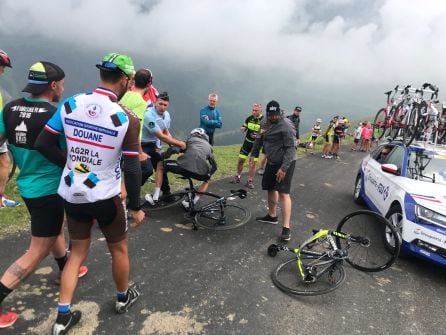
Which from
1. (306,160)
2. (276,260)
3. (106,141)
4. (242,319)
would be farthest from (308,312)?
(306,160)

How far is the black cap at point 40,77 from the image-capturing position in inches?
123

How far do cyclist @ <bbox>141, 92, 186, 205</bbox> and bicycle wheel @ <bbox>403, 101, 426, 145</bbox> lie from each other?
596 centimetres

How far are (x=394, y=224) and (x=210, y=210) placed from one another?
3181mm

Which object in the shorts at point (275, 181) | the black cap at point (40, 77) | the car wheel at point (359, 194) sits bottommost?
the car wheel at point (359, 194)

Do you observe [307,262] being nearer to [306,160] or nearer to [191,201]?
[191,201]

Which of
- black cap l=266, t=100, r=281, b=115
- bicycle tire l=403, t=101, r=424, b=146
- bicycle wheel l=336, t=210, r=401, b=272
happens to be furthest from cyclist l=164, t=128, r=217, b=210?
bicycle tire l=403, t=101, r=424, b=146

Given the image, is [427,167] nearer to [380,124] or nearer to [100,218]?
[380,124]

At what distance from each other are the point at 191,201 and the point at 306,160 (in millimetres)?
10906

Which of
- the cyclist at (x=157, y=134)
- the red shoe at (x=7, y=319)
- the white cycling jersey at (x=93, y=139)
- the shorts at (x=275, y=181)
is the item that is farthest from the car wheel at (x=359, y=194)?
the red shoe at (x=7, y=319)

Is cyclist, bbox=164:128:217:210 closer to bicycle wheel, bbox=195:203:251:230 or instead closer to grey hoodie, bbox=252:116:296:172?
bicycle wheel, bbox=195:203:251:230

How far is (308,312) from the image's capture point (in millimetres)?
3936

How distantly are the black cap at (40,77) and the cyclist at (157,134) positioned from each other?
2754mm

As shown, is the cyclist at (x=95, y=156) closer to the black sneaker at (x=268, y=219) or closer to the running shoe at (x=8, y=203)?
the running shoe at (x=8, y=203)

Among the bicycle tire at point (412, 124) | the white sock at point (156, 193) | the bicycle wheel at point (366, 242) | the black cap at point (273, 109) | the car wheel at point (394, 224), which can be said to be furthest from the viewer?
the bicycle tire at point (412, 124)
